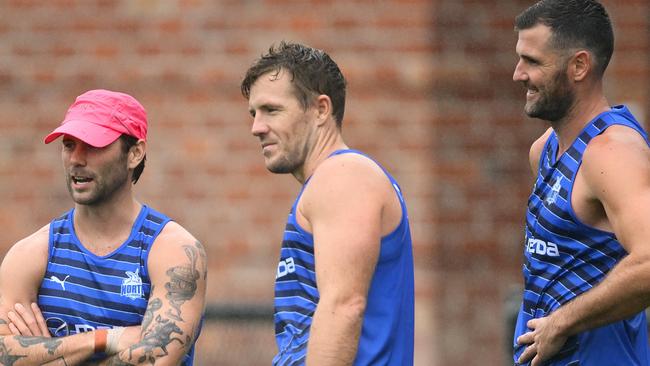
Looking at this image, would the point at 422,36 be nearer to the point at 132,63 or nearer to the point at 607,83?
the point at 607,83

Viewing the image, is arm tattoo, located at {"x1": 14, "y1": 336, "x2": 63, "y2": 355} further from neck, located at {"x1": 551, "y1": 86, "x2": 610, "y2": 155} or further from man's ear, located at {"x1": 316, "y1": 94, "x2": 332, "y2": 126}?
neck, located at {"x1": 551, "y1": 86, "x2": 610, "y2": 155}

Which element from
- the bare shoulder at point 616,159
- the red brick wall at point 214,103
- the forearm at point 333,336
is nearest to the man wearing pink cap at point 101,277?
the forearm at point 333,336

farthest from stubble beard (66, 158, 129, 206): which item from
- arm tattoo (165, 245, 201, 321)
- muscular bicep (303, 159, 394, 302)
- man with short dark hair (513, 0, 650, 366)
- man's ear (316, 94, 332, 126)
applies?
man with short dark hair (513, 0, 650, 366)

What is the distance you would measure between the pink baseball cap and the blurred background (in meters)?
2.55

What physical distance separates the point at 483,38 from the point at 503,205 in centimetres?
100

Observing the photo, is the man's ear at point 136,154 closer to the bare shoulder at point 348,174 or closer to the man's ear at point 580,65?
the bare shoulder at point 348,174

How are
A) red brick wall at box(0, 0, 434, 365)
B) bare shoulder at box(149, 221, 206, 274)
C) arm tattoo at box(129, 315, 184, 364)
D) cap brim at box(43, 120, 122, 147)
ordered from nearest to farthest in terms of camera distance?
arm tattoo at box(129, 315, 184, 364), bare shoulder at box(149, 221, 206, 274), cap brim at box(43, 120, 122, 147), red brick wall at box(0, 0, 434, 365)

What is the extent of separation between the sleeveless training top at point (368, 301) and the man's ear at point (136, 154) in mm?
958

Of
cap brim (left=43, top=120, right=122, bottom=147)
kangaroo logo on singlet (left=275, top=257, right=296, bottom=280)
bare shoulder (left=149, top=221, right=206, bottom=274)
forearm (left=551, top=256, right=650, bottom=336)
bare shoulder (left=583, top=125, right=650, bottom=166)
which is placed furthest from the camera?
cap brim (left=43, top=120, right=122, bottom=147)

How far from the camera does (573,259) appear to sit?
4758 millimetres

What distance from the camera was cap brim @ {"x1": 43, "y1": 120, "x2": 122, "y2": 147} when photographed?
17.3 feet

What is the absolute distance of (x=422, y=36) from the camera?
8.01m

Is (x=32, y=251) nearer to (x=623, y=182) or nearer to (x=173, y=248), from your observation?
(x=173, y=248)

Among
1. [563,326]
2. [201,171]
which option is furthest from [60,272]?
[201,171]
